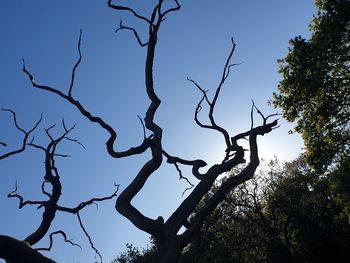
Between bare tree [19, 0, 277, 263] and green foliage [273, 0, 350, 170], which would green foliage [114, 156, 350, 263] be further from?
bare tree [19, 0, 277, 263]

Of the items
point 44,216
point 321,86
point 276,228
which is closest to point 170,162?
point 44,216

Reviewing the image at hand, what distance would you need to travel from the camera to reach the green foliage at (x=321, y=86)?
21.5 metres

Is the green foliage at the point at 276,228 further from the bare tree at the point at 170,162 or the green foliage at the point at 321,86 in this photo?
the bare tree at the point at 170,162

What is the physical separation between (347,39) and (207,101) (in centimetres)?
1643

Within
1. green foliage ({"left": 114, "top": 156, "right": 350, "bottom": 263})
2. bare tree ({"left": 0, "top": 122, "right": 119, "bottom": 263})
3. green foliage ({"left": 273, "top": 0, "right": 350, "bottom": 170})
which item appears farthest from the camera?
green foliage ({"left": 114, "top": 156, "right": 350, "bottom": 263})

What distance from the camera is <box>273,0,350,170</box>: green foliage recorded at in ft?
70.4

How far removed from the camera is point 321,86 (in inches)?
859

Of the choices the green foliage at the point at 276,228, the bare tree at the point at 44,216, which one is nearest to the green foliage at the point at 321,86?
the green foliage at the point at 276,228

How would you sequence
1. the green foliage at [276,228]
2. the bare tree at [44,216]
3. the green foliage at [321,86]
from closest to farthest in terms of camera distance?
the bare tree at [44,216], the green foliage at [321,86], the green foliage at [276,228]

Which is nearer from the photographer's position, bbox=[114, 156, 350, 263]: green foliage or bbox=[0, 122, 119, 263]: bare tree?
bbox=[0, 122, 119, 263]: bare tree

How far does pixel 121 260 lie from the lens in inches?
2164

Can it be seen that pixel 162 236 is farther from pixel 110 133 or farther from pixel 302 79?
pixel 302 79

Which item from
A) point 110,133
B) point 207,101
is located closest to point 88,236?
point 110,133

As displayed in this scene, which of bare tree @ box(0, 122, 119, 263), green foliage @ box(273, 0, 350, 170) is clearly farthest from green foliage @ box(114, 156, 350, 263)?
bare tree @ box(0, 122, 119, 263)
